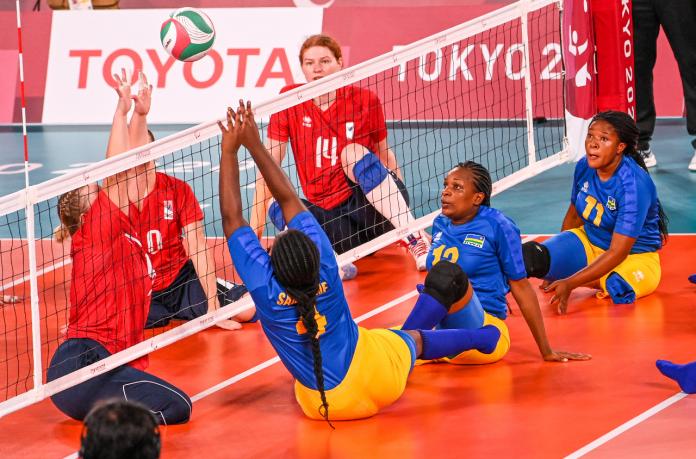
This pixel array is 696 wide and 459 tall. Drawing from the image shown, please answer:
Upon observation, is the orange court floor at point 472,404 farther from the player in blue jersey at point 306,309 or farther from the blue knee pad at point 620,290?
the player in blue jersey at point 306,309

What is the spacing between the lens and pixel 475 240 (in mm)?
6484

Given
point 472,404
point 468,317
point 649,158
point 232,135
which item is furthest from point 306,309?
point 649,158

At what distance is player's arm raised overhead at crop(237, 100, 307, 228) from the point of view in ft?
17.7

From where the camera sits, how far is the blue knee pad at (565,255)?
24.7 ft

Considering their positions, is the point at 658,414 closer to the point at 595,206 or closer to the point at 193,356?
the point at 595,206

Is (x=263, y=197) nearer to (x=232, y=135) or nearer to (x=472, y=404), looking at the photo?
(x=232, y=135)

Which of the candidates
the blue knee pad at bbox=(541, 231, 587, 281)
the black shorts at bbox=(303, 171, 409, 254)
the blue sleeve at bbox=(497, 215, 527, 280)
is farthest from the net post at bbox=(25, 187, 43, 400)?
the blue knee pad at bbox=(541, 231, 587, 281)

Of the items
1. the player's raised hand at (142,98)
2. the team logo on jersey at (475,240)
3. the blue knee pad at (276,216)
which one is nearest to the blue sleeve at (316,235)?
the player's raised hand at (142,98)

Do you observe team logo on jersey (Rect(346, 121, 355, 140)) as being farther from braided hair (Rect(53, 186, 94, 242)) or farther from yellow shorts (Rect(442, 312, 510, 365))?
braided hair (Rect(53, 186, 94, 242))

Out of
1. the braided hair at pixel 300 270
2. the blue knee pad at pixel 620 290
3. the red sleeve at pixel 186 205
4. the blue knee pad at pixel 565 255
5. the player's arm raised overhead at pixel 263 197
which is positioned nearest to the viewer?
the braided hair at pixel 300 270

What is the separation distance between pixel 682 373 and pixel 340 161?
3.21 m

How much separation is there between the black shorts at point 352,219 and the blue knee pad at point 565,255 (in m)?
1.23

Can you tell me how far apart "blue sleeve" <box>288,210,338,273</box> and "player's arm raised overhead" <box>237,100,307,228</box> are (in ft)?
0.16

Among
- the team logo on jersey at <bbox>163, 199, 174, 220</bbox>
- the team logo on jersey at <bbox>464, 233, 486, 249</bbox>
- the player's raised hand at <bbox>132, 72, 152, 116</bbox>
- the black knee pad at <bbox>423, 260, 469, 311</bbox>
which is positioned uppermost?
the player's raised hand at <bbox>132, 72, 152, 116</bbox>
